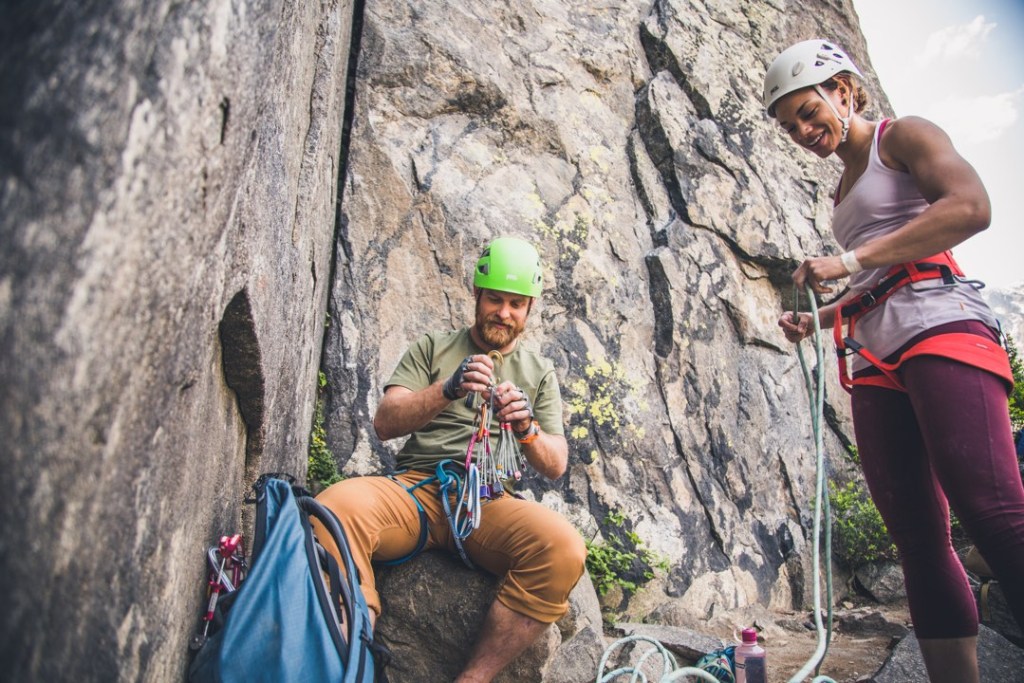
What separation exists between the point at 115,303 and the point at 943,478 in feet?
7.70

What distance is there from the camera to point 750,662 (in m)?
2.26

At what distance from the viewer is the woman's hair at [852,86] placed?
8.71 ft

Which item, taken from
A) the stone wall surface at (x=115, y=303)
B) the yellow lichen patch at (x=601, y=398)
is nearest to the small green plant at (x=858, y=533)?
the yellow lichen patch at (x=601, y=398)

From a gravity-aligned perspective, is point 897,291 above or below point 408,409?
above

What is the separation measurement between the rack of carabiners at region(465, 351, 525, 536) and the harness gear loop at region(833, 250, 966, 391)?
1.42 meters

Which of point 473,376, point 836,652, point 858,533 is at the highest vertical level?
point 473,376

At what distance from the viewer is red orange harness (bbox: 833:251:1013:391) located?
2.11m

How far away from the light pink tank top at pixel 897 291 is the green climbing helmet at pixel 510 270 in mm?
1361

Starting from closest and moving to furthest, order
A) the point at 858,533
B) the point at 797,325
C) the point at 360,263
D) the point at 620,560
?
1. the point at 797,325
2. the point at 620,560
3. the point at 360,263
4. the point at 858,533

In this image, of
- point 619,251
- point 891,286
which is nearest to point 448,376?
point 891,286

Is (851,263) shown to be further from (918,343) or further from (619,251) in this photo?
(619,251)

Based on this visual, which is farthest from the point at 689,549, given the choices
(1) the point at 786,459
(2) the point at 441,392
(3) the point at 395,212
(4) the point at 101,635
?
(4) the point at 101,635

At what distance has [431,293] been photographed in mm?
4770

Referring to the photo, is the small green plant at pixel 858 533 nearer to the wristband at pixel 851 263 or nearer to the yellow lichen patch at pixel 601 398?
the yellow lichen patch at pixel 601 398
